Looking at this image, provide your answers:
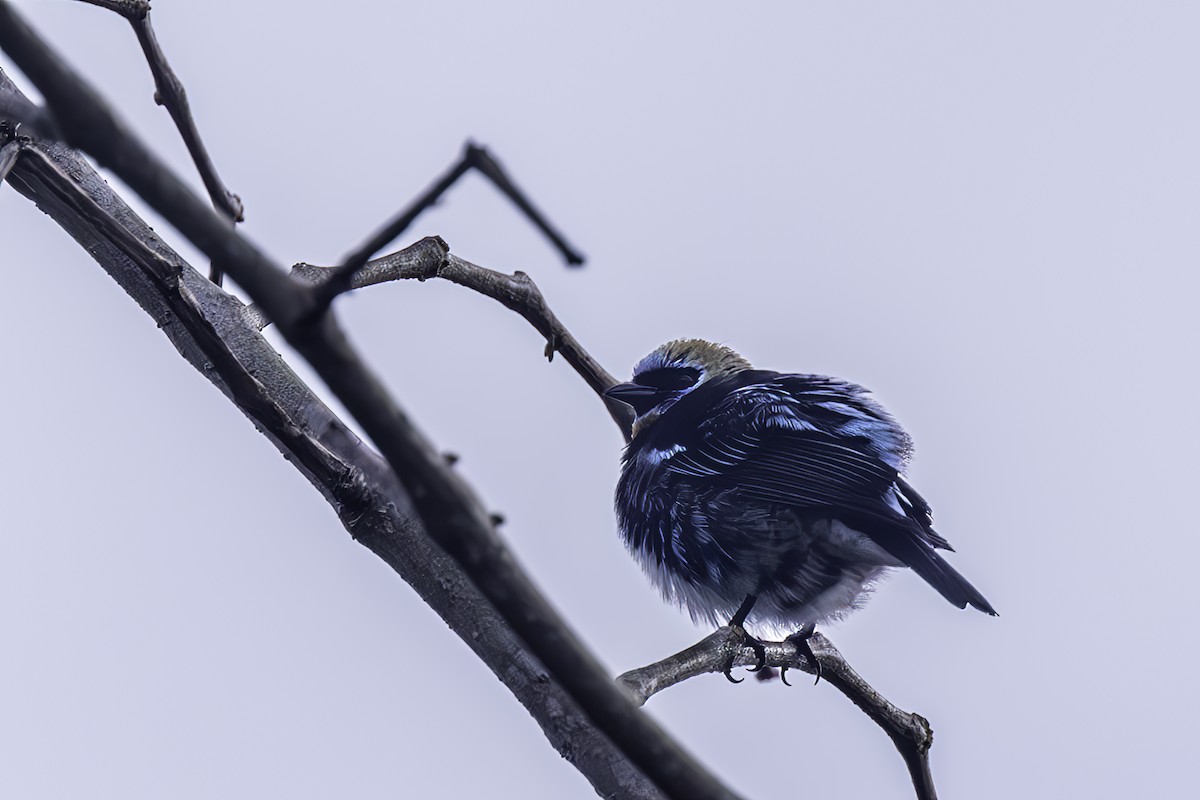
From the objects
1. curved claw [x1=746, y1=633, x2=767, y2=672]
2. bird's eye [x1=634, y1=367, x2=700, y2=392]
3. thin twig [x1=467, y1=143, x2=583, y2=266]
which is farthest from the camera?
bird's eye [x1=634, y1=367, x2=700, y2=392]

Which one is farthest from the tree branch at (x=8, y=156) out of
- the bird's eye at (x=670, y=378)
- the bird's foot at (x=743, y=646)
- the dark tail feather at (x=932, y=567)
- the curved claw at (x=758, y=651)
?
the bird's eye at (x=670, y=378)

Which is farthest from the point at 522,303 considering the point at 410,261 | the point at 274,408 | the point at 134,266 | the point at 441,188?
the point at 441,188

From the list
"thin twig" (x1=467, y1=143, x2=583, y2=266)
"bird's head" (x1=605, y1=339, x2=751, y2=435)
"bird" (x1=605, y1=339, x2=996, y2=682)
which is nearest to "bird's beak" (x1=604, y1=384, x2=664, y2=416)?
"bird's head" (x1=605, y1=339, x2=751, y2=435)

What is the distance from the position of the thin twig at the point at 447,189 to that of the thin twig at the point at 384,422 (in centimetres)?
12

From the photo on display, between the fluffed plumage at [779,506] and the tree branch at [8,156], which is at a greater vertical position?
the tree branch at [8,156]

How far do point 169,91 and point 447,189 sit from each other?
8.89 feet

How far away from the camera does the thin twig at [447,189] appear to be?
1.64m

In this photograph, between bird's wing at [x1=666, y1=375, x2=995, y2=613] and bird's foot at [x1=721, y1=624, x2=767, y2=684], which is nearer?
bird's foot at [x1=721, y1=624, x2=767, y2=684]

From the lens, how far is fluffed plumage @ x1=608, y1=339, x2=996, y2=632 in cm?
575

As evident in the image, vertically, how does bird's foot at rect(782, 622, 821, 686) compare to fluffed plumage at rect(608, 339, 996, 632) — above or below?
below

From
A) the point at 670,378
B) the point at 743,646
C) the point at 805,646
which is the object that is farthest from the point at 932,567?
the point at 670,378

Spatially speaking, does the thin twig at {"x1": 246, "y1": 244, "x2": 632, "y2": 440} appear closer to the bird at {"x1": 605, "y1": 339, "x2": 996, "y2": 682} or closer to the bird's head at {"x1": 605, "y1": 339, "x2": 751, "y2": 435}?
the bird at {"x1": 605, "y1": 339, "x2": 996, "y2": 682}

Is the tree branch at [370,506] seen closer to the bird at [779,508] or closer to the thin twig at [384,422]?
the thin twig at [384,422]

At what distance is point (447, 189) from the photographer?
1707 mm
